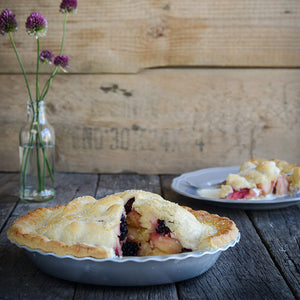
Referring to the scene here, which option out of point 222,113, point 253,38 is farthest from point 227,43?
point 222,113

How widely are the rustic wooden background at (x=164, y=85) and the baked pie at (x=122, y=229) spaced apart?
964 millimetres

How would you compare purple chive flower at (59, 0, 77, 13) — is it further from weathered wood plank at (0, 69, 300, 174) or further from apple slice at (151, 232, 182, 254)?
apple slice at (151, 232, 182, 254)

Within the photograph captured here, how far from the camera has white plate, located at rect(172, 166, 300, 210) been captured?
4.38 ft

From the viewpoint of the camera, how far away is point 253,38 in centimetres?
189

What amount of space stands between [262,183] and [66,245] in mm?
774

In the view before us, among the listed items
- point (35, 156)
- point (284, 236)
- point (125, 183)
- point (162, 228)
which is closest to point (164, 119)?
point (125, 183)

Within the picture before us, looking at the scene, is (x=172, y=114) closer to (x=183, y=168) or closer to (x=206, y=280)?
(x=183, y=168)

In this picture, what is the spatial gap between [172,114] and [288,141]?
1.66ft

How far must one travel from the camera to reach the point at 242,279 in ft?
3.02

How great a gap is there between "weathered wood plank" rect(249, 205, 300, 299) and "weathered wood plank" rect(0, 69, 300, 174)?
0.55m

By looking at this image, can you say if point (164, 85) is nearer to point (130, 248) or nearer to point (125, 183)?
point (125, 183)

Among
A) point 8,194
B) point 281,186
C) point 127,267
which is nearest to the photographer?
point 127,267

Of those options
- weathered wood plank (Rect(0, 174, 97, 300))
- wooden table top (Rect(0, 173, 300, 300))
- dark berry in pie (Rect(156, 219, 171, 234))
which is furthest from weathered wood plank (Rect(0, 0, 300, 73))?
dark berry in pie (Rect(156, 219, 171, 234))

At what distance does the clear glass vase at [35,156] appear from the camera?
149 cm
